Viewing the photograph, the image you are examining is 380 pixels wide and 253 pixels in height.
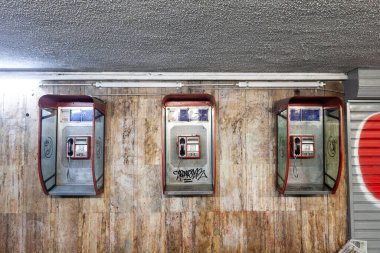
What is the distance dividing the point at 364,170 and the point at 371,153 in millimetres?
239

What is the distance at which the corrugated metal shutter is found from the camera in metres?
3.94

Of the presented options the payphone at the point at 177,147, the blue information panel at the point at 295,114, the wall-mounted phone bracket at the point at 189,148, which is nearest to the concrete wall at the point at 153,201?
the payphone at the point at 177,147

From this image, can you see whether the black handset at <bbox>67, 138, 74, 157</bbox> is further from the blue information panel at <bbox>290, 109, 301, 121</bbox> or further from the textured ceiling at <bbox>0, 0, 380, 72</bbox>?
the blue information panel at <bbox>290, 109, 301, 121</bbox>

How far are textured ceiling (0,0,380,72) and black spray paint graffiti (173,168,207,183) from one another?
131 centimetres

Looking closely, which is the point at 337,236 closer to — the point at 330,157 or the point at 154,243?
the point at 330,157

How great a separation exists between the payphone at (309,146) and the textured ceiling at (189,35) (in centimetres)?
53

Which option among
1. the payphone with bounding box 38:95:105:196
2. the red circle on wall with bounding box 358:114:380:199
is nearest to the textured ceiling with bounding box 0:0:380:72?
the payphone with bounding box 38:95:105:196

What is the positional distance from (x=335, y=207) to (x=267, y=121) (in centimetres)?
144

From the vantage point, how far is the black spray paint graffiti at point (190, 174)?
12.9ft

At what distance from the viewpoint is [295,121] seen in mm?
4012

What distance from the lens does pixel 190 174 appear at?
395 centimetres

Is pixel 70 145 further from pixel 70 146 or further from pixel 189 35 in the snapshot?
pixel 189 35

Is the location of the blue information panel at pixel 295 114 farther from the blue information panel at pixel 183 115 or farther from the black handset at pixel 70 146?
the black handset at pixel 70 146

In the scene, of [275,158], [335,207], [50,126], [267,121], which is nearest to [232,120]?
[267,121]
